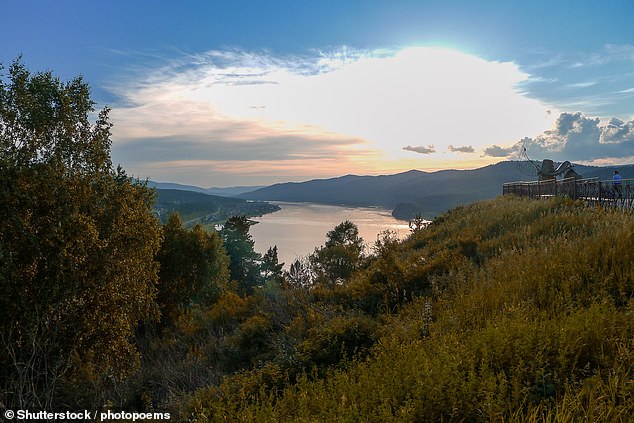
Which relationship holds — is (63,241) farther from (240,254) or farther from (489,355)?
(240,254)

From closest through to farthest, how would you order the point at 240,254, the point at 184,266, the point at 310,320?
1. the point at 310,320
2. the point at 184,266
3. the point at 240,254

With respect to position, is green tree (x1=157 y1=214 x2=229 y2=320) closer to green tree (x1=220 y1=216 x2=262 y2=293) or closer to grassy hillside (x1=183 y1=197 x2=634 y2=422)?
grassy hillside (x1=183 y1=197 x2=634 y2=422)

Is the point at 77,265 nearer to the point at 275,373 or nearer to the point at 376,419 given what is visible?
the point at 275,373

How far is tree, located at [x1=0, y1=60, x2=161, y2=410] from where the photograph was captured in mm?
12875

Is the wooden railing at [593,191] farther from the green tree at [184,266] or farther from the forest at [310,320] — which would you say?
the green tree at [184,266]

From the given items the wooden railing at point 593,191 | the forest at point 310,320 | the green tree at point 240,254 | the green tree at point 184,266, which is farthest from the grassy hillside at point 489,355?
the green tree at point 240,254

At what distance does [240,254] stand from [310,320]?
44.8 metres

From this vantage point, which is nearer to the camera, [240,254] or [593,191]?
[593,191]

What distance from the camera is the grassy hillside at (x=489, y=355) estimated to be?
4.17 m

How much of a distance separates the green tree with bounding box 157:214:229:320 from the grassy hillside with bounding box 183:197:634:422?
17938mm

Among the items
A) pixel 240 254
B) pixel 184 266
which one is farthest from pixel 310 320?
pixel 240 254

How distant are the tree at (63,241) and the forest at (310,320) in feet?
0.16

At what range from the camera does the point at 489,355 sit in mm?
5059

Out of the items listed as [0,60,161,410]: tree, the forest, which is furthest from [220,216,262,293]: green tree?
[0,60,161,410]: tree
